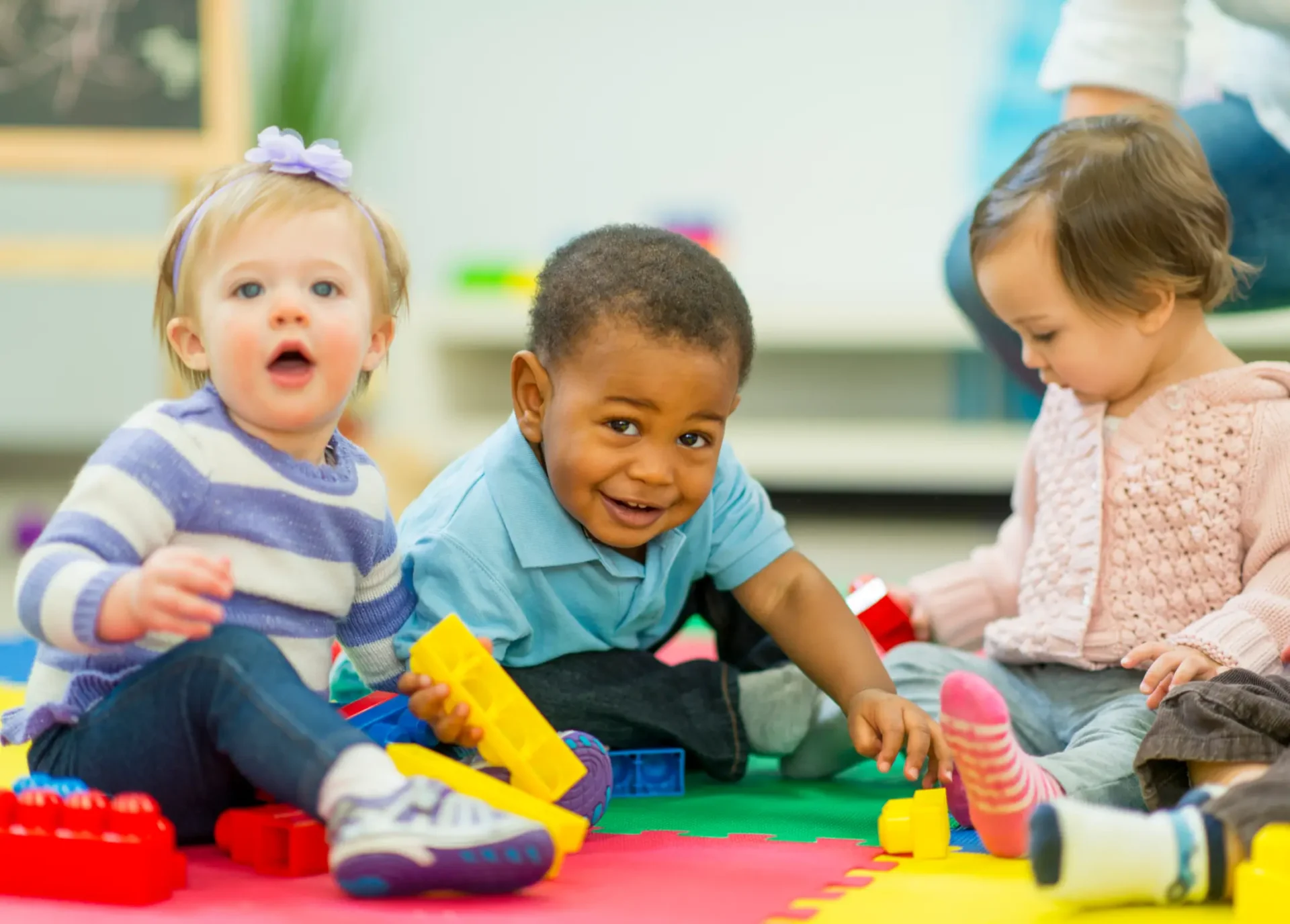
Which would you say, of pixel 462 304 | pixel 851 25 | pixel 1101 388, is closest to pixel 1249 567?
pixel 1101 388

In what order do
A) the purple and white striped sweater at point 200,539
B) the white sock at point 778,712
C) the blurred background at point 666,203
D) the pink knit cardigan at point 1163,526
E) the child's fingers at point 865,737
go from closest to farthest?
the purple and white striped sweater at point 200,539
the child's fingers at point 865,737
the pink knit cardigan at point 1163,526
the white sock at point 778,712
the blurred background at point 666,203

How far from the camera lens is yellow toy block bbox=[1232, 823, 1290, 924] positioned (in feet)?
2.44

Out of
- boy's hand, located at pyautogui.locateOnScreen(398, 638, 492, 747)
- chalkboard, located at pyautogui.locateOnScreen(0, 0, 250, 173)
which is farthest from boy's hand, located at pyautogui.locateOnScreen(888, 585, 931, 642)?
chalkboard, located at pyautogui.locateOnScreen(0, 0, 250, 173)

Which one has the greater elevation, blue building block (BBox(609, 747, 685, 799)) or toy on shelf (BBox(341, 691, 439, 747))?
toy on shelf (BBox(341, 691, 439, 747))

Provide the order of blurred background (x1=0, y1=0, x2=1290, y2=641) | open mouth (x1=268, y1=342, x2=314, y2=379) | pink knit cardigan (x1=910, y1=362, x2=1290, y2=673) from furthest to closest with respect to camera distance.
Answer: blurred background (x1=0, y1=0, x2=1290, y2=641)
pink knit cardigan (x1=910, y1=362, x2=1290, y2=673)
open mouth (x1=268, y1=342, x2=314, y2=379)

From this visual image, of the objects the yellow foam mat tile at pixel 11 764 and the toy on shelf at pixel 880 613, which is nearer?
the yellow foam mat tile at pixel 11 764

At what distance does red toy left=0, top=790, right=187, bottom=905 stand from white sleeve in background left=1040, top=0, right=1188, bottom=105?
1.07 metres

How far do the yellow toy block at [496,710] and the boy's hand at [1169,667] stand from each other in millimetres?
387

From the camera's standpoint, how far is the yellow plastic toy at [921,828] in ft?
3.22

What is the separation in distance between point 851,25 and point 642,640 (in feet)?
9.16

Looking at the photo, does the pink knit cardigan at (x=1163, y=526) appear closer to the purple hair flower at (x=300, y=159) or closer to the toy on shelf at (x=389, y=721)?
the toy on shelf at (x=389, y=721)

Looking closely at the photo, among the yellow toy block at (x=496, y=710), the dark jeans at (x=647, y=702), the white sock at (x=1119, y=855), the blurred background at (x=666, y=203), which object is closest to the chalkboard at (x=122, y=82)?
the blurred background at (x=666, y=203)

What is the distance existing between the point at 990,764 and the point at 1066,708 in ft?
1.01

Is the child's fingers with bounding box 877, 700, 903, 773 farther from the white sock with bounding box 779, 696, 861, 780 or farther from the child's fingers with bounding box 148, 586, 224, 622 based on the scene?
the child's fingers with bounding box 148, 586, 224, 622
